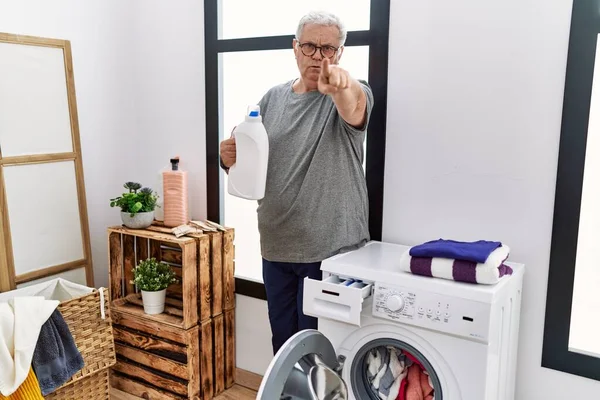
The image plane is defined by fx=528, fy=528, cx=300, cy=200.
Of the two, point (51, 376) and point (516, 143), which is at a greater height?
point (516, 143)

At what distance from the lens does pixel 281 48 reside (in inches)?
87.0

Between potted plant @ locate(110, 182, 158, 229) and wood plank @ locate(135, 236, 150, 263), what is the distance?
22 cm

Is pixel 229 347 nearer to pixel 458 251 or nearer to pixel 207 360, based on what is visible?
pixel 207 360

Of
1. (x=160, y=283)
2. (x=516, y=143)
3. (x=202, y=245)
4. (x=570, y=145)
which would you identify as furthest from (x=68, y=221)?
(x=570, y=145)

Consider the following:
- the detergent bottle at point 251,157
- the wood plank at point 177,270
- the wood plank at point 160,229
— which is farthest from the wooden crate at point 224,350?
the detergent bottle at point 251,157

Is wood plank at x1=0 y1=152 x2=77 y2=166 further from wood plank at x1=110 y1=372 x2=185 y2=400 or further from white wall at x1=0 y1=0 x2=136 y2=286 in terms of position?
wood plank at x1=110 y1=372 x2=185 y2=400

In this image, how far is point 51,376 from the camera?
1914mm

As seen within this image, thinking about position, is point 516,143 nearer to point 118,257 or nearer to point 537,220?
point 537,220

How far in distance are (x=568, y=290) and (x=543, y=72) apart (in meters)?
0.70

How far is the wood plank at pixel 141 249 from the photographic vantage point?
261cm

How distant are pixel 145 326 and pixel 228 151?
0.99m

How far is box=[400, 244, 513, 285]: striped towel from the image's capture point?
1.46 m

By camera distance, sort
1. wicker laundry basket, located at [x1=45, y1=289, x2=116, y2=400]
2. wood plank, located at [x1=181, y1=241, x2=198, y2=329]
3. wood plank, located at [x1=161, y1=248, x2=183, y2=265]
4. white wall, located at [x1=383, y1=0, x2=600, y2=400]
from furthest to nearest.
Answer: wood plank, located at [x1=161, y1=248, x2=183, y2=265], wood plank, located at [x1=181, y1=241, x2=198, y2=329], wicker laundry basket, located at [x1=45, y1=289, x2=116, y2=400], white wall, located at [x1=383, y1=0, x2=600, y2=400]

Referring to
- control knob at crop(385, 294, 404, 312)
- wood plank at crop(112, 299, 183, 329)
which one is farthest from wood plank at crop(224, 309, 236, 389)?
control knob at crop(385, 294, 404, 312)
